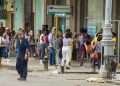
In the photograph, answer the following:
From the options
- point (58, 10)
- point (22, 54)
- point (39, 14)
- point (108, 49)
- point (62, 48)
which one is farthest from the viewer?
point (39, 14)

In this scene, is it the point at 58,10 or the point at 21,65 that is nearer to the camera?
the point at 21,65

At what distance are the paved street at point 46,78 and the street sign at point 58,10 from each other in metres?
4.07

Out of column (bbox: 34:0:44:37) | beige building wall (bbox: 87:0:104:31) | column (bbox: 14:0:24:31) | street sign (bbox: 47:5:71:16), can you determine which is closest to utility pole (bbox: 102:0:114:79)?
beige building wall (bbox: 87:0:104:31)

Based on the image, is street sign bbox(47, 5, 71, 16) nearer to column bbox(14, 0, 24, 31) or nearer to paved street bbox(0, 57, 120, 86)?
paved street bbox(0, 57, 120, 86)

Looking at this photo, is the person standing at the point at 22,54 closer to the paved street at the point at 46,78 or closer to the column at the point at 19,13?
the paved street at the point at 46,78

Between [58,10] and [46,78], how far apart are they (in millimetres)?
8459

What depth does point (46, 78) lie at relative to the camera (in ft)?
70.6

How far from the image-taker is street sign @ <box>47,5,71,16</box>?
96.0 ft

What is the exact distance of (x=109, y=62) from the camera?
20.3m

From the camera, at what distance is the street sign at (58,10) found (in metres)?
29.2

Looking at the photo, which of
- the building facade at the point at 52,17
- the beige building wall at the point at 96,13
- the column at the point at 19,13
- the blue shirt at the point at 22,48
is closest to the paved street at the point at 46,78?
the blue shirt at the point at 22,48

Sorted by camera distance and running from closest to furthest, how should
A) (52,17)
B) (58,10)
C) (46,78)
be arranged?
(46,78) → (58,10) → (52,17)

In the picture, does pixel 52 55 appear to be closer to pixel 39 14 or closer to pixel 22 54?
pixel 22 54

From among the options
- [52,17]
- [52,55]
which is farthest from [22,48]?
[52,17]
